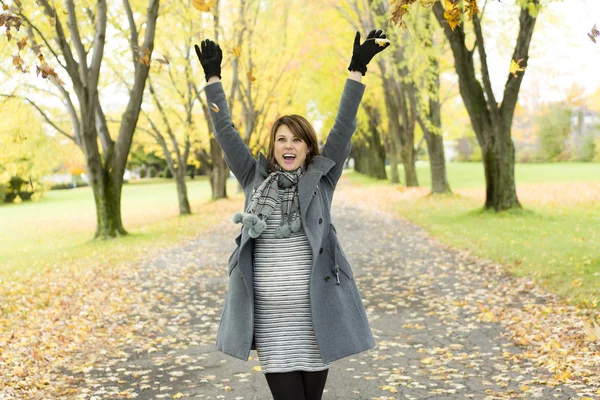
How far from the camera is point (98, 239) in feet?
55.3

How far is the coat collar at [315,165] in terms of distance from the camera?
339cm

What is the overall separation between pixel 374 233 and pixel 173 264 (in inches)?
230

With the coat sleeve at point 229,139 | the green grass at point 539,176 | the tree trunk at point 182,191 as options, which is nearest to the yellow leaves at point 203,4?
the coat sleeve at point 229,139

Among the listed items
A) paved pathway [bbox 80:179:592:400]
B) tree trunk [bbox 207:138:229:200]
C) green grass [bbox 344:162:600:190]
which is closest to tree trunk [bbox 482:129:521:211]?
paved pathway [bbox 80:179:592:400]

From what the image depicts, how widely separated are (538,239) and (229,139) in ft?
33.6

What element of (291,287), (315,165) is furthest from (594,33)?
(291,287)

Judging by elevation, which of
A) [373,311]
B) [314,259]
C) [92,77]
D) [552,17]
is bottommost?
[373,311]

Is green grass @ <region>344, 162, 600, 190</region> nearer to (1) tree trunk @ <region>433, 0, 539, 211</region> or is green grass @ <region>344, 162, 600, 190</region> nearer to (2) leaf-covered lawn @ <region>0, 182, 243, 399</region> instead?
(1) tree trunk @ <region>433, 0, 539, 211</region>

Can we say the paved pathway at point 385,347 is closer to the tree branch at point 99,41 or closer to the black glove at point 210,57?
the black glove at point 210,57

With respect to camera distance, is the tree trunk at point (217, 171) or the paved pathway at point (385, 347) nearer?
the paved pathway at point (385, 347)

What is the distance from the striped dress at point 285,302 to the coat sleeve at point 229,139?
Answer: 441 mm

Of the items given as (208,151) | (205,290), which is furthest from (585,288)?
(208,151)

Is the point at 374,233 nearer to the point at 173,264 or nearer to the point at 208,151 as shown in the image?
the point at 173,264

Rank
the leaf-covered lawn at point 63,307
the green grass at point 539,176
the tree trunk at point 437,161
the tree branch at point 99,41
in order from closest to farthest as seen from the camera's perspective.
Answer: the leaf-covered lawn at point 63,307, the tree branch at point 99,41, the tree trunk at point 437,161, the green grass at point 539,176
